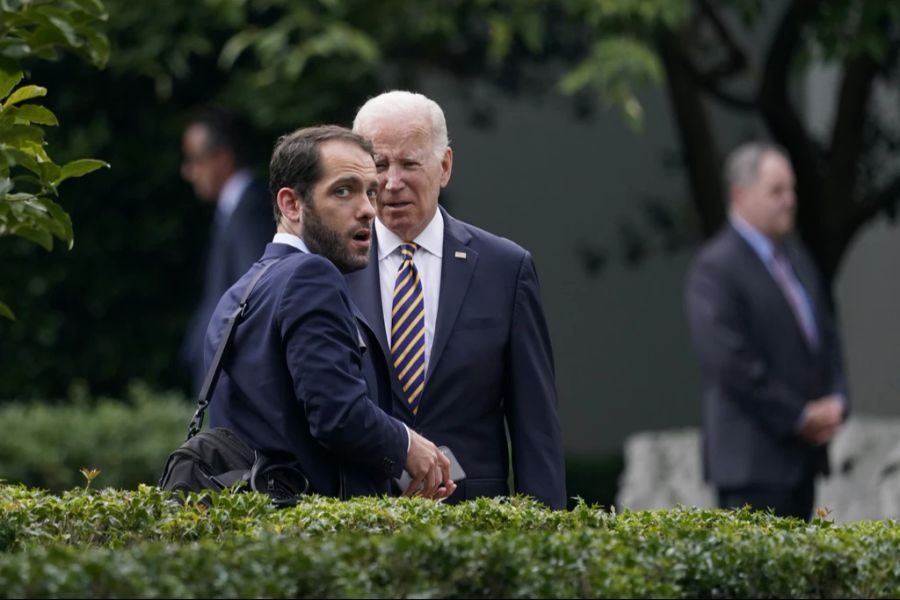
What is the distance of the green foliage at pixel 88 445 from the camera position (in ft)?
35.8

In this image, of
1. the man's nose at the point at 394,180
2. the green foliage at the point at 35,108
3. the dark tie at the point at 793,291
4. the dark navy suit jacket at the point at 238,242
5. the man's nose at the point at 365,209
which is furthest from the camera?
the dark navy suit jacket at the point at 238,242

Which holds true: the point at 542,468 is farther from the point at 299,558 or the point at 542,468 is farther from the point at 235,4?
the point at 235,4

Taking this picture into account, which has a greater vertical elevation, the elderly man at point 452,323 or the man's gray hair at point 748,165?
the man's gray hair at point 748,165

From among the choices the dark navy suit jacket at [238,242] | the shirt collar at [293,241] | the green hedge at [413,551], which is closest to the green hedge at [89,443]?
the dark navy suit jacket at [238,242]

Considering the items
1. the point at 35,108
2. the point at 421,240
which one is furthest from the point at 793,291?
the point at 35,108

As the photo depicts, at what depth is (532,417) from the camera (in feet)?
18.9

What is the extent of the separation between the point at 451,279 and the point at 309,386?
0.97 metres

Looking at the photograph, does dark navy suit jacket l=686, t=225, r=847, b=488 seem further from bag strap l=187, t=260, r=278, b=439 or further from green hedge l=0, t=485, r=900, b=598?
bag strap l=187, t=260, r=278, b=439

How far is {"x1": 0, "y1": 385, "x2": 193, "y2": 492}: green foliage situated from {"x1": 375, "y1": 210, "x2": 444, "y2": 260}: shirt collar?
5284 mm

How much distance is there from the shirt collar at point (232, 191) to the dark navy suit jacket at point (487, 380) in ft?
15.0

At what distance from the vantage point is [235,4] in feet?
35.7

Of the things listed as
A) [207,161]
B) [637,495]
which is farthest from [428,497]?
[637,495]

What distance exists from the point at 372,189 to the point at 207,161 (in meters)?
5.34

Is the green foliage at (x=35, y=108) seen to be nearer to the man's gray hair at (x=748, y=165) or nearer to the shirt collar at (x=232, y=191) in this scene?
the man's gray hair at (x=748, y=165)
